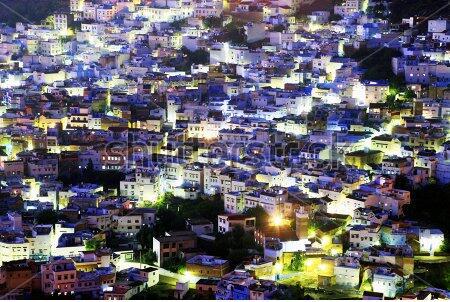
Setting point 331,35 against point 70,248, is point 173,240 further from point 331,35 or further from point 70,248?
point 331,35

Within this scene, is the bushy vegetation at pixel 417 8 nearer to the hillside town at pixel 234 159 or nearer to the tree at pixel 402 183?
the hillside town at pixel 234 159

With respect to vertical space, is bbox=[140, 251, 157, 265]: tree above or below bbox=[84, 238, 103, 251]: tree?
below

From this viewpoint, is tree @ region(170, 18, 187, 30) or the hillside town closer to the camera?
the hillside town

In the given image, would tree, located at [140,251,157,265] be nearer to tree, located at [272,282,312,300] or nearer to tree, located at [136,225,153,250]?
tree, located at [136,225,153,250]

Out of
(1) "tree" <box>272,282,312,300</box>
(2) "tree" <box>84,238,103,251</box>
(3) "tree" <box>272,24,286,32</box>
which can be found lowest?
(1) "tree" <box>272,282,312,300</box>

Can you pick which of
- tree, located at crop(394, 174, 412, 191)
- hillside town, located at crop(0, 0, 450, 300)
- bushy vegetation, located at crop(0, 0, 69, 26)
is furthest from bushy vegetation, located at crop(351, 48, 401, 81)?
bushy vegetation, located at crop(0, 0, 69, 26)

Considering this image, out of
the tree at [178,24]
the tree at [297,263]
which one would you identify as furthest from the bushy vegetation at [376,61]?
the tree at [297,263]

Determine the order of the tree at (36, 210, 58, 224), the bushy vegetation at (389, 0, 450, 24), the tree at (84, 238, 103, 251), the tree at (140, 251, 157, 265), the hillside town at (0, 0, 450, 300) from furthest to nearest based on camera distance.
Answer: the bushy vegetation at (389, 0, 450, 24)
the tree at (36, 210, 58, 224)
the tree at (84, 238, 103, 251)
the tree at (140, 251, 157, 265)
the hillside town at (0, 0, 450, 300)

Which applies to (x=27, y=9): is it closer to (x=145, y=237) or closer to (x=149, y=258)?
(x=145, y=237)

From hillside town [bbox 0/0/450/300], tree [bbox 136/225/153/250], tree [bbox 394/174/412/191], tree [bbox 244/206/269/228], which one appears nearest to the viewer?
hillside town [bbox 0/0/450/300]
